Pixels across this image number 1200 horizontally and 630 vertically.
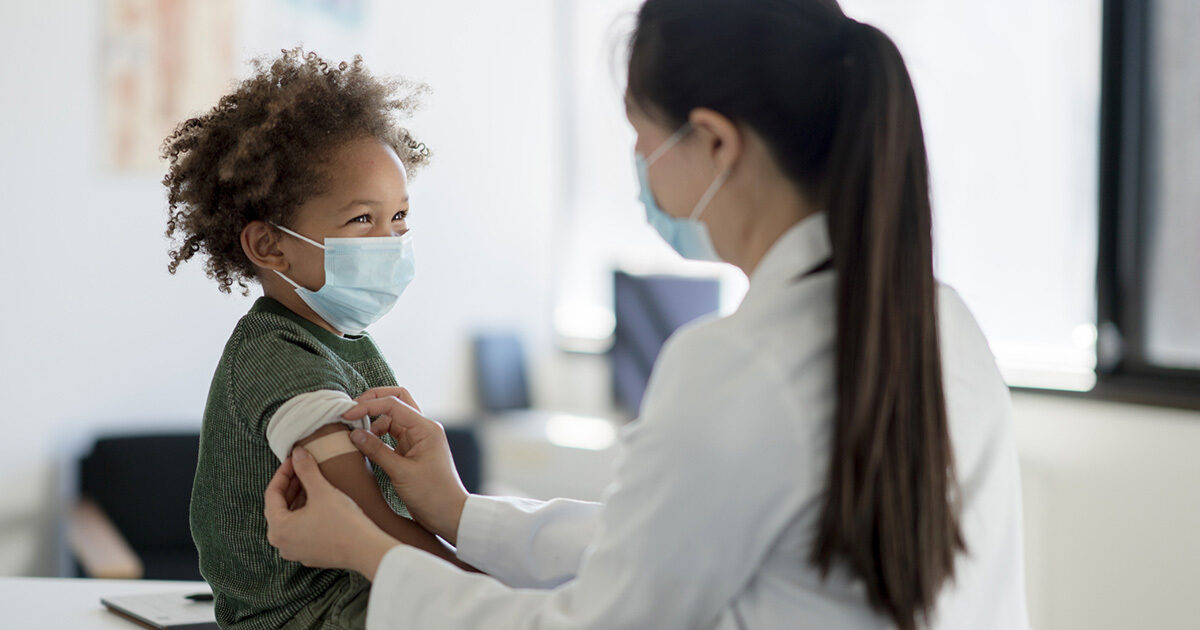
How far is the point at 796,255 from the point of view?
961 millimetres

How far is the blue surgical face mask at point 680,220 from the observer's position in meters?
1.03

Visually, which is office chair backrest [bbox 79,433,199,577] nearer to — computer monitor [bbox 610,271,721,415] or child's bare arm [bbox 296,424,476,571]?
computer monitor [bbox 610,271,721,415]

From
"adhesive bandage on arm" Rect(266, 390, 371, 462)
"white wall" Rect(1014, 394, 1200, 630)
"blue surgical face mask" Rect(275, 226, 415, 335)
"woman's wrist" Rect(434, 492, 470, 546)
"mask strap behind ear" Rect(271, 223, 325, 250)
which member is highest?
"mask strap behind ear" Rect(271, 223, 325, 250)

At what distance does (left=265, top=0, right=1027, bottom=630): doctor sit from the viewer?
872 mm

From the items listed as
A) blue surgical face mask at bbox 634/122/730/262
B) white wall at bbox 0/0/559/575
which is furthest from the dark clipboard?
white wall at bbox 0/0/559/575

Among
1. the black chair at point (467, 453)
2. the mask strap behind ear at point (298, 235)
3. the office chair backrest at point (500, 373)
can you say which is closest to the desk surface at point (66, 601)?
the mask strap behind ear at point (298, 235)

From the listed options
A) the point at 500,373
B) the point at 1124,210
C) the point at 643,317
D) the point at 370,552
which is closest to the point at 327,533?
the point at 370,552

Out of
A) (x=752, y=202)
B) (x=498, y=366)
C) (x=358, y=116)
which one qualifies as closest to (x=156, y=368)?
(x=498, y=366)

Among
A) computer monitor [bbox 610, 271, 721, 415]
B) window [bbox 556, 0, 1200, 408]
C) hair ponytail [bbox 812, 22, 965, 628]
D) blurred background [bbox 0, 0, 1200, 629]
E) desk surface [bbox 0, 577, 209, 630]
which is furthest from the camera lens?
computer monitor [bbox 610, 271, 721, 415]

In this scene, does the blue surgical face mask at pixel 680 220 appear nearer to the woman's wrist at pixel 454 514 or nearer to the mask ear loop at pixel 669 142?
the mask ear loop at pixel 669 142

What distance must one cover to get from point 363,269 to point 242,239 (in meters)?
0.15

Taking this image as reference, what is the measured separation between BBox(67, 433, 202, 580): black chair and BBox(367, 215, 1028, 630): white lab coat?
2.20 metres

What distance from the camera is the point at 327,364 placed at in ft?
3.99

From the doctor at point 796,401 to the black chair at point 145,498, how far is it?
85.5 inches
